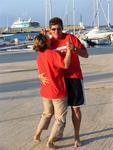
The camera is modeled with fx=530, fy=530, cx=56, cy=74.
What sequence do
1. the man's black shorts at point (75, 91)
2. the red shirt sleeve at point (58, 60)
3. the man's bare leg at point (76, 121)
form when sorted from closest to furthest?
1. the red shirt sleeve at point (58, 60)
2. the man's black shorts at point (75, 91)
3. the man's bare leg at point (76, 121)

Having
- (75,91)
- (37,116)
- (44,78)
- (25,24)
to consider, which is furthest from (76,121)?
(25,24)

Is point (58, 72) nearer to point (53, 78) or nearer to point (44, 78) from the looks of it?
point (53, 78)

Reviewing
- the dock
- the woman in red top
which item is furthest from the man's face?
the dock

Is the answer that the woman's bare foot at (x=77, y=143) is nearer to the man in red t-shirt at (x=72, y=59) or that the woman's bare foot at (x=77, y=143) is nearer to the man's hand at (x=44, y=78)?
the man in red t-shirt at (x=72, y=59)

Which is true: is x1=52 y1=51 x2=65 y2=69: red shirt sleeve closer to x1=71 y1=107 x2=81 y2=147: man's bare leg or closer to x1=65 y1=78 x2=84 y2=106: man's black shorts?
x1=65 y1=78 x2=84 y2=106: man's black shorts

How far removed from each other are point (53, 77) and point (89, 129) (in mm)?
1668

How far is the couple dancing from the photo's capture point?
23.1 feet

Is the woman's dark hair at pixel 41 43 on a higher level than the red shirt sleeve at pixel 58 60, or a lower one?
higher

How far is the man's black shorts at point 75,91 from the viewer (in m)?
7.14

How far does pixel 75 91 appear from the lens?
7152 mm

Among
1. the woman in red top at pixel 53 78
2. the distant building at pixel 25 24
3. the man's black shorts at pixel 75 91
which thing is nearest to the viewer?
the woman in red top at pixel 53 78

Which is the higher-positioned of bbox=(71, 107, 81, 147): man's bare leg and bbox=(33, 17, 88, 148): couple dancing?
bbox=(33, 17, 88, 148): couple dancing

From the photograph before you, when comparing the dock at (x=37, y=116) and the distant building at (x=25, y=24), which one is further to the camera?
the distant building at (x=25, y=24)

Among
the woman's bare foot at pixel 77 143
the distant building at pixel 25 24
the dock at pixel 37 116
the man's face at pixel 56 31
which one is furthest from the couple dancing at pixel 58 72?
the distant building at pixel 25 24
